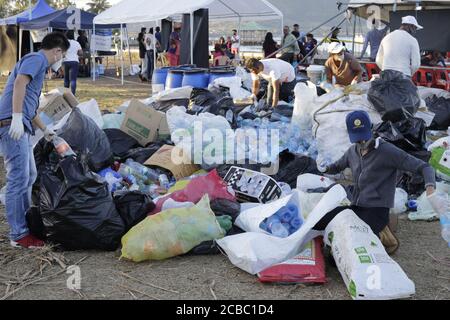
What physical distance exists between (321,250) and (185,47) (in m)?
9.28

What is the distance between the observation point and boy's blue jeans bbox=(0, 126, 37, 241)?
3816 mm

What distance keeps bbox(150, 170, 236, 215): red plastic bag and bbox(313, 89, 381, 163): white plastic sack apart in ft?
5.33

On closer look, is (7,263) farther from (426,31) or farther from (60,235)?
(426,31)

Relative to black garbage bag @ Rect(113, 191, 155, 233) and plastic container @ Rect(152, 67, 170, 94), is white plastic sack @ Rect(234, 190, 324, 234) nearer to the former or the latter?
black garbage bag @ Rect(113, 191, 155, 233)

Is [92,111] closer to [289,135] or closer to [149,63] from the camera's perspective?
[289,135]

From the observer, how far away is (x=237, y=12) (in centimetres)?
1584

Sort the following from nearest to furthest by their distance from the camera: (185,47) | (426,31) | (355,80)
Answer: (355,80)
(426,31)
(185,47)

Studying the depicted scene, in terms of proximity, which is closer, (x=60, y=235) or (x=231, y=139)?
(x=60, y=235)

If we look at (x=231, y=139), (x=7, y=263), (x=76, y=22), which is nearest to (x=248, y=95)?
(x=231, y=139)

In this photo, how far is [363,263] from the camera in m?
3.14

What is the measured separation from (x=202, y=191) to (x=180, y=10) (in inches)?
311

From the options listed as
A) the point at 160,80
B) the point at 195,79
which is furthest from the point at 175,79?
the point at 160,80

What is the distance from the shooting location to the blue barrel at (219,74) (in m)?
9.19

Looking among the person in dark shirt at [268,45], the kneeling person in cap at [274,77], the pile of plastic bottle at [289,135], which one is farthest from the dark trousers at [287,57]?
the pile of plastic bottle at [289,135]
